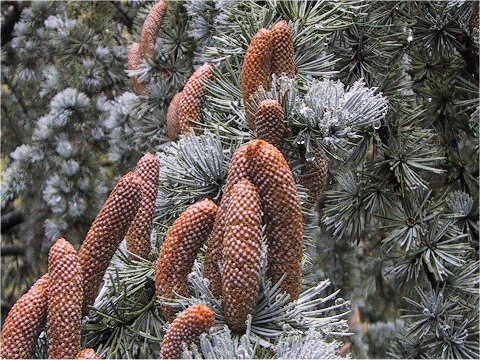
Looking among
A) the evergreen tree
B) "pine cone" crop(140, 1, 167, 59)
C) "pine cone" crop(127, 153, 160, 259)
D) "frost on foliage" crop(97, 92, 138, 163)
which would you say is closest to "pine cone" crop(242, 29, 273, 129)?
the evergreen tree

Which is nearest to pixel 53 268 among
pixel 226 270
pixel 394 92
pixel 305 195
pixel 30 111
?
pixel 226 270

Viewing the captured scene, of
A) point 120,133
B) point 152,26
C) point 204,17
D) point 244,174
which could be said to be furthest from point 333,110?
point 120,133

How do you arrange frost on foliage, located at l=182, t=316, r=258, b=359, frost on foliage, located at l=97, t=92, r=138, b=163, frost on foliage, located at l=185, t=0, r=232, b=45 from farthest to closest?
frost on foliage, located at l=97, t=92, r=138, b=163
frost on foliage, located at l=185, t=0, r=232, b=45
frost on foliage, located at l=182, t=316, r=258, b=359

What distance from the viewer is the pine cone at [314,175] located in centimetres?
70

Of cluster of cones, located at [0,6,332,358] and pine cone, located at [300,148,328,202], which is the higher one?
cluster of cones, located at [0,6,332,358]

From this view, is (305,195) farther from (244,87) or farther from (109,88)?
(109,88)

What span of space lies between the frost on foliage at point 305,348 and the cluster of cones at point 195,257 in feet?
0.12

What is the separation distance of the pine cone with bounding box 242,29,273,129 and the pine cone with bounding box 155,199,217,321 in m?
0.20

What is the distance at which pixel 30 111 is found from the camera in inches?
78.4

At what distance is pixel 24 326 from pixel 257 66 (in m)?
0.35

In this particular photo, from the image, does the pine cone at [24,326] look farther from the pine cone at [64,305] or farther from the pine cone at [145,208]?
the pine cone at [145,208]

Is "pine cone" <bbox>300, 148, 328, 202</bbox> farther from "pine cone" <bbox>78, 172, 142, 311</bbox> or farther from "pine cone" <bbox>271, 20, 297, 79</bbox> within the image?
"pine cone" <bbox>78, 172, 142, 311</bbox>

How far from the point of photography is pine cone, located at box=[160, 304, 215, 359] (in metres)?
0.45

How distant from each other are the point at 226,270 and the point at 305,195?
202 mm
